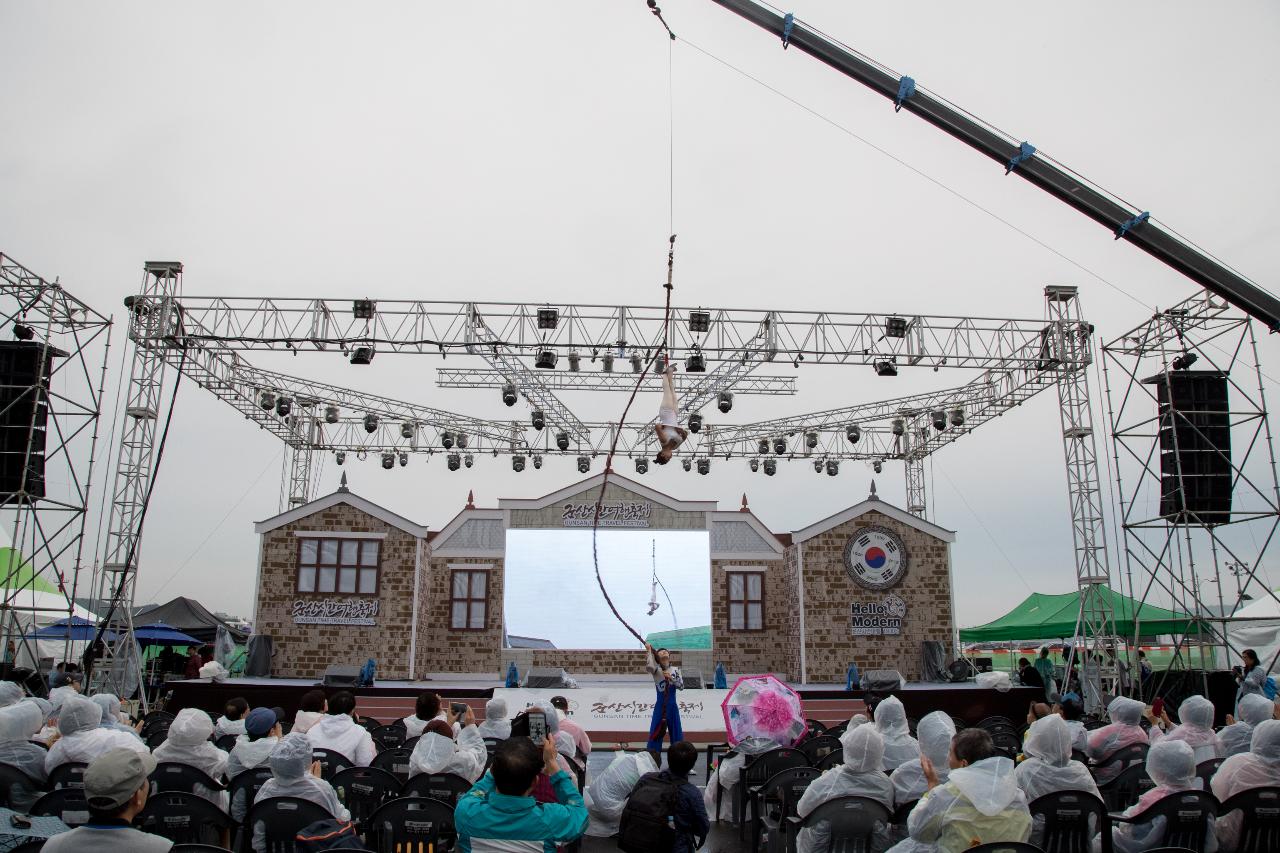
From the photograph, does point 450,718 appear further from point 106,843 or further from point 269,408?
point 269,408

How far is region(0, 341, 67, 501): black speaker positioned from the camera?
47.0 ft

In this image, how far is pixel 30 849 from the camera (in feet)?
12.1

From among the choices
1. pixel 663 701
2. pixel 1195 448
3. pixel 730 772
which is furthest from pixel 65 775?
pixel 1195 448

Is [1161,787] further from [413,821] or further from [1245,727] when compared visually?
[413,821]

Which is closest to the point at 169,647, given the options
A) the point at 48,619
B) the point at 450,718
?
the point at 48,619

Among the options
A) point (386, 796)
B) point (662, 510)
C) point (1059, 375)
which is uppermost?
point (1059, 375)

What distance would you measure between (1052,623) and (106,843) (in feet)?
73.6

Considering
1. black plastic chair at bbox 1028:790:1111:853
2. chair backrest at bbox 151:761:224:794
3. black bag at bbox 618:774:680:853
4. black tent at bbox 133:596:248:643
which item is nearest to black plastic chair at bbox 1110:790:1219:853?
black plastic chair at bbox 1028:790:1111:853

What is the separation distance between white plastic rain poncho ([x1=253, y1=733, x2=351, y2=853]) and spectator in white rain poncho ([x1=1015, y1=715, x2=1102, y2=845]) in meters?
3.70

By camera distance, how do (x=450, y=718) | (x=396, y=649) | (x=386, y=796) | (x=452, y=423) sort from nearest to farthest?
(x=386, y=796), (x=450, y=718), (x=396, y=649), (x=452, y=423)

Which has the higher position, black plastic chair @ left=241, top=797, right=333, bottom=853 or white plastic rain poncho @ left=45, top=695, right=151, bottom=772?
white plastic rain poncho @ left=45, top=695, right=151, bottom=772

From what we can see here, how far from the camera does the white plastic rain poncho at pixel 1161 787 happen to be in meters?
5.00

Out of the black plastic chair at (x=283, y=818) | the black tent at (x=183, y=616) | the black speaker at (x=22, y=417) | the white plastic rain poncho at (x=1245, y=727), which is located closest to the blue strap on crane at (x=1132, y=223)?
the white plastic rain poncho at (x=1245, y=727)

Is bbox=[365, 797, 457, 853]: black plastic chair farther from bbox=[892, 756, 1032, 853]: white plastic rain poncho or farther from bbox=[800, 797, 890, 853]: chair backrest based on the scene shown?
bbox=[892, 756, 1032, 853]: white plastic rain poncho
